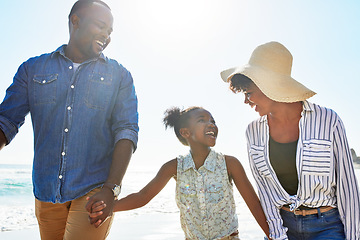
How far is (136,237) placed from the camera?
18.2 feet

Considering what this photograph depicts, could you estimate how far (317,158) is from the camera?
2320mm

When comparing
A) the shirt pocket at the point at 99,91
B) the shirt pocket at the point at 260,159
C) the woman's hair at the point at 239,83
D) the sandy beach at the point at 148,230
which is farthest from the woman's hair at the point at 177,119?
the sandy beach at the point at 148,230

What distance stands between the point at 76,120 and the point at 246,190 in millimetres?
1769

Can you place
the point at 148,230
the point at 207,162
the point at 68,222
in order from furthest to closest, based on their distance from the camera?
1. the point at 148,230
2. the point at 207,162
3. the point at 68,222

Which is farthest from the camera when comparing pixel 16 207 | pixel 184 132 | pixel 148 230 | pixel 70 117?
pixel 16 207

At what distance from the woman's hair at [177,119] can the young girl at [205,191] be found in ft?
1.18

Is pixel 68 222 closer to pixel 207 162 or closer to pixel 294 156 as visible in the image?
pixel 207 162

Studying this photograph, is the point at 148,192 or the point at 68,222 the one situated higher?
the point at 68,222

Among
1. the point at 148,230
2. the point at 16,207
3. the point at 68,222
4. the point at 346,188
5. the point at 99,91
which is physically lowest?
the point at 16,207

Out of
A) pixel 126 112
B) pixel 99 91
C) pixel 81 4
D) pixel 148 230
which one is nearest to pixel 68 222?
pixel 126 112

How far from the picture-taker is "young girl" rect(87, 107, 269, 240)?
292 centimetres

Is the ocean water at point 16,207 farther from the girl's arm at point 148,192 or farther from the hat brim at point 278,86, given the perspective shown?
the hat brim at point 278,86

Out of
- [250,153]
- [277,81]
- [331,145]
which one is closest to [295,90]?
[277,81]

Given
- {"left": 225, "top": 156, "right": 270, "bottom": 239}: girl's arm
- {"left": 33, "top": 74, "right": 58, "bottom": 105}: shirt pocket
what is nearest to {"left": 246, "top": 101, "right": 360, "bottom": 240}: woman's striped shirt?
{"left": 225, "top": 156, "right": 270, "bottom": 239}: girl's arm
